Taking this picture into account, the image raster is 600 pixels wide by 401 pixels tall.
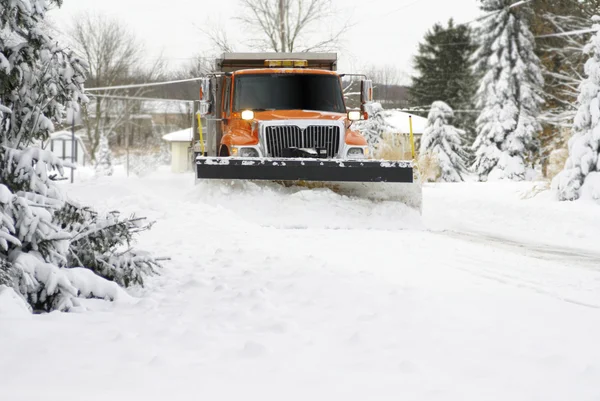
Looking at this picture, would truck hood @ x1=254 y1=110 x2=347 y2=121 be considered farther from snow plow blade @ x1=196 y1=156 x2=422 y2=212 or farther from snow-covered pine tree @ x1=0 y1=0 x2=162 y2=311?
snow-covered pine tree @ x1=0 y1=0 x2=162 y2=311

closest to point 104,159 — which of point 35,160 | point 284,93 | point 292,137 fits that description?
point 284,93

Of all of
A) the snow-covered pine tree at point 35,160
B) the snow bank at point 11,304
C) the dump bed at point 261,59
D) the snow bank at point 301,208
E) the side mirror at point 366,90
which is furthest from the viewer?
the dump bed at point 261,59

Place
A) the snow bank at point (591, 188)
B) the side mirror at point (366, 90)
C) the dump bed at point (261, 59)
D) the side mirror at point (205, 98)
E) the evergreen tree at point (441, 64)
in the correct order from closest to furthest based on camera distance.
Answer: the side mirror at point (205, 98) < the side mirror at point (366, 90) < the dump bed at point (261, 59) < the snow bank at point (591, 188) < the evergreen tree at point (441, 64)

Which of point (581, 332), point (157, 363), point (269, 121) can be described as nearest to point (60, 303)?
point (157, 363)

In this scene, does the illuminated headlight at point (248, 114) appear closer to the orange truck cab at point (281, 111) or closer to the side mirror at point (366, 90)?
the orange truck cab at point (281, 111)

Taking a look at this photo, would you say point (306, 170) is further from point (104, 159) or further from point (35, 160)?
point (104, 159)

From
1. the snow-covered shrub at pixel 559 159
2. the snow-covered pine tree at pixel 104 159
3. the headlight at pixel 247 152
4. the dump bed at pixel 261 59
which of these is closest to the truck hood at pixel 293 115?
the headlight at pixel 247 152

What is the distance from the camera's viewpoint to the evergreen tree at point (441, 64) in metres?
55.5

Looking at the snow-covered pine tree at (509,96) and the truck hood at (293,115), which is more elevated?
the snow-covered pine tree at (509,96)

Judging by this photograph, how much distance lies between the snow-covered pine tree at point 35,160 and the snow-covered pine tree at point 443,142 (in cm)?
3434

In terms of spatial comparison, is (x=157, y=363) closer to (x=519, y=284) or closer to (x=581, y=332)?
(x=581, y=332)

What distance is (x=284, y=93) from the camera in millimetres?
12836

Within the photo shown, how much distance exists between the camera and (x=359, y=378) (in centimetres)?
358

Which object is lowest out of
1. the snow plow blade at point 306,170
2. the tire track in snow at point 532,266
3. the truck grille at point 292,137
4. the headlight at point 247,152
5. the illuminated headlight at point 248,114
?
the tire track in snow at point 532,266
